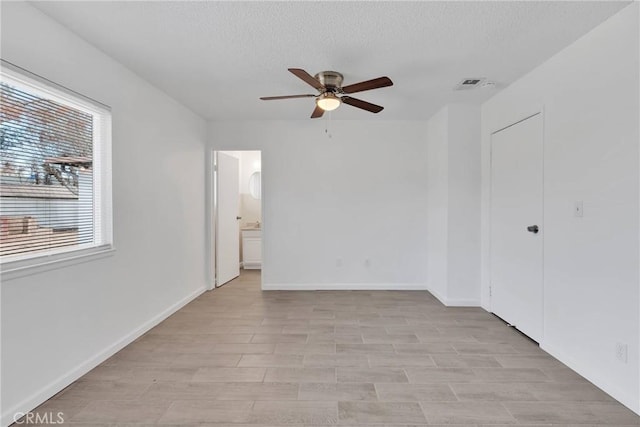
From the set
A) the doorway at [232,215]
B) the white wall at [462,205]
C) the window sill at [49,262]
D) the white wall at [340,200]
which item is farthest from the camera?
the doorway at [232,215]

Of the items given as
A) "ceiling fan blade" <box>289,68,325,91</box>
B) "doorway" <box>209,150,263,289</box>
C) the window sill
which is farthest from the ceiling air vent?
the window sill

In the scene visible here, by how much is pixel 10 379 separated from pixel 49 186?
1145 millimetres

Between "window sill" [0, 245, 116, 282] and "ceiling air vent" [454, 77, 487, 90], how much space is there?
353 cm

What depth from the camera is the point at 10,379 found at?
1732 mm

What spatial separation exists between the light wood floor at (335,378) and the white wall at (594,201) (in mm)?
269

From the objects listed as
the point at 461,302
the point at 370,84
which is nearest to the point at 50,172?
the point at 370,84

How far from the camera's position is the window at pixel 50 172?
179cm

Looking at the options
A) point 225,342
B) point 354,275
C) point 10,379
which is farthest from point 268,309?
point 10,379

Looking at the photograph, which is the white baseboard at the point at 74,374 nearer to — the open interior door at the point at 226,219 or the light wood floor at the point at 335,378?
the light wood floor at the point at 335,378

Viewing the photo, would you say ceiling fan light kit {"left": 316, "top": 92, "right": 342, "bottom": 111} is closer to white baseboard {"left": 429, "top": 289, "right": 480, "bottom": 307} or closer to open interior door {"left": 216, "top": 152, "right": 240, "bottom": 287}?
open interior door {"left": 216, "top": 152, "right": 240, "bottom": 287}

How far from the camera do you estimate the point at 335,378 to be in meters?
2.20

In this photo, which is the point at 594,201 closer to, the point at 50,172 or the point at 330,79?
the point at 330,79

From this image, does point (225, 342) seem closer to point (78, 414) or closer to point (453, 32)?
point (78, 414)

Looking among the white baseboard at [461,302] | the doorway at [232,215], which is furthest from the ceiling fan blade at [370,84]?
the white baseboard at [461,302]
